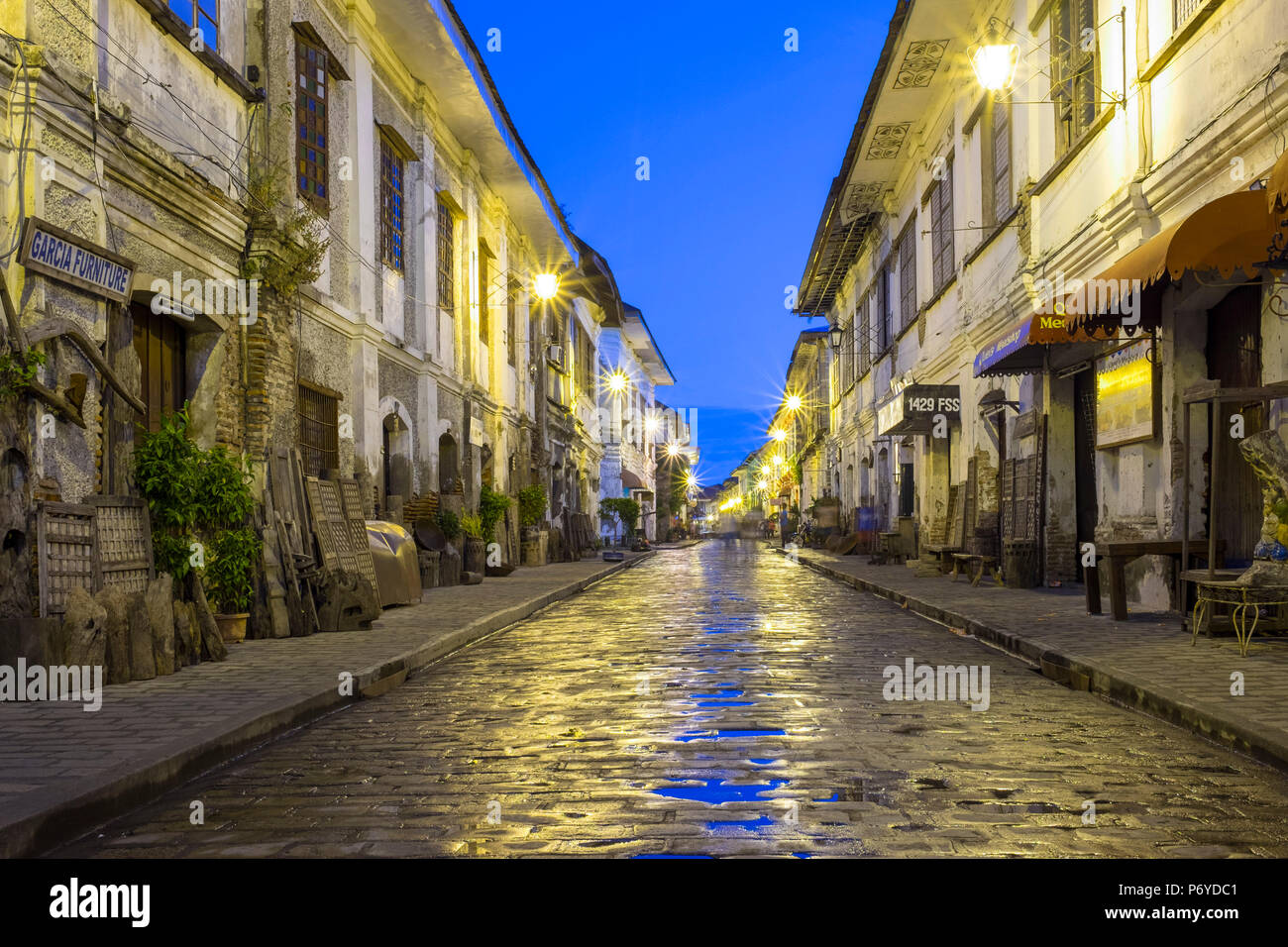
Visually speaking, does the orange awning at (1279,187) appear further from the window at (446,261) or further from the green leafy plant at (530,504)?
the green leafy plant at (530,504)

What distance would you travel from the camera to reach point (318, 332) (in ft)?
45.0

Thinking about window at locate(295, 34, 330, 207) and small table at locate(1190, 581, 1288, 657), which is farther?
window at locate(295, 34, 330, 207)

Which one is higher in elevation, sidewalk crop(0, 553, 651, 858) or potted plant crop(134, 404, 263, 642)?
potted plant crop(134, 404, 263, 642)

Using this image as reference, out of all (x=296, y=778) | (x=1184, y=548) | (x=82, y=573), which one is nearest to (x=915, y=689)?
(x=1184, y=548)

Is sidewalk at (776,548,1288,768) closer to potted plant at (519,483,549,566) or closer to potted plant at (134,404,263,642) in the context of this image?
potted plant at (134,404,263,642)

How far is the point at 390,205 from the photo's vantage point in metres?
17.1

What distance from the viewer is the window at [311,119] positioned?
43.0 feet

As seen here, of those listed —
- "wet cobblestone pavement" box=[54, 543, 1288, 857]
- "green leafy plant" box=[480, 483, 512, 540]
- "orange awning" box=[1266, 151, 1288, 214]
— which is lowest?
"wet cobblestone pavement" box=[54, 543, 1288, 857]

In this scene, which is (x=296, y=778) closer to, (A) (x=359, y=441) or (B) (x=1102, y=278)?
(B) (x=1102, y=278)

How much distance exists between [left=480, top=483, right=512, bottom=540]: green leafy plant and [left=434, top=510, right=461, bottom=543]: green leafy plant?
2860 millimetres

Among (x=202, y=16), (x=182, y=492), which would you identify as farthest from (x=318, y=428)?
(x=202, y=16)

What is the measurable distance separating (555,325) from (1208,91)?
79.4 ft

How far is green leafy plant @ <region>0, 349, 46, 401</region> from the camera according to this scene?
271 inches

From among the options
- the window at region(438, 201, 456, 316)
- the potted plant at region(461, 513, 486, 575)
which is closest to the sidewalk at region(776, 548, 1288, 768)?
the potted plant at region(461, 513, 486, 575)
